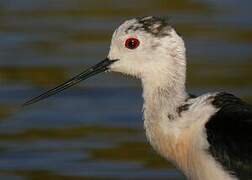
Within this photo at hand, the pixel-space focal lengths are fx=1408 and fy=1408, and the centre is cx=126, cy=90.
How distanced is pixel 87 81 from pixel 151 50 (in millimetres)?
5879

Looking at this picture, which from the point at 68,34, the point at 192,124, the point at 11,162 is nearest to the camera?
the point at 192,124

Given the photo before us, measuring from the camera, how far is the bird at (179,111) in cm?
1181

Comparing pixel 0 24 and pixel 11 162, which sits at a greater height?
pixel 0 24

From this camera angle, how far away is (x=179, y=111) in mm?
12375

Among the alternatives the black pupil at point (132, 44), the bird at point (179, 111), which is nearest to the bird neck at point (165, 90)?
the bird at point (179, 111)

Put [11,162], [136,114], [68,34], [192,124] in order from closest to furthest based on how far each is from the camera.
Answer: [192,124]
[11,162]
[136,114]
[68,34]

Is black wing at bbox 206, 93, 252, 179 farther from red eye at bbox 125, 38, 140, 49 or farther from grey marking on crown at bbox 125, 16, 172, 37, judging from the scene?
red eye at bbox 125, 38, 140, 49

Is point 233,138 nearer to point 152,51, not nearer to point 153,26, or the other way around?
point 152,51

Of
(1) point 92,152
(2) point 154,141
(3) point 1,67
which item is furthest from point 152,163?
(3) point 1,67

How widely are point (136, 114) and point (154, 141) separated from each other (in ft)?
14.2

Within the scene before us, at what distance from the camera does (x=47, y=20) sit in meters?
21.4

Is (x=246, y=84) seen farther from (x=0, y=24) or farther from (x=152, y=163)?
(x=0, y=24)

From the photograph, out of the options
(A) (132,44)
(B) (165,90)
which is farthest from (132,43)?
(B) (165,90)

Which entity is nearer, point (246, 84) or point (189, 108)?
Result: point (189, 108)
